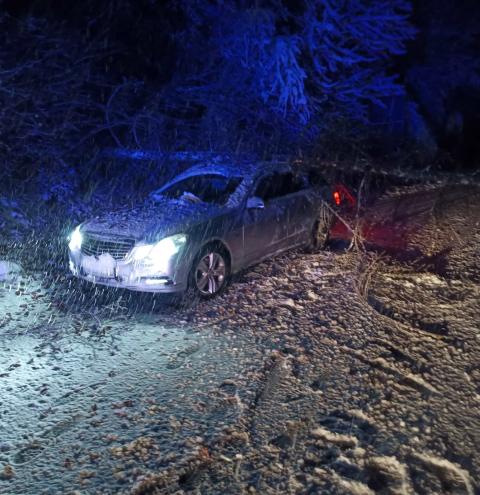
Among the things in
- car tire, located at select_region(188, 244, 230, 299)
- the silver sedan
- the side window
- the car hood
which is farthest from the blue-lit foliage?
car tire, located at select_region(188, 244, 230, 299)

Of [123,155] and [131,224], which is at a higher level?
[123,155]

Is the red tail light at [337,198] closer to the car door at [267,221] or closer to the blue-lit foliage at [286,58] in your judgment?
the car door at [267,221]

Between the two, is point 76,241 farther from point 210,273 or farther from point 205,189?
point 205,189

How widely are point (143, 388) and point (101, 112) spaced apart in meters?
9.76

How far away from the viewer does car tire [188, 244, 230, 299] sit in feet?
18.9

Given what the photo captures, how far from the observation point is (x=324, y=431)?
3451 millimetres

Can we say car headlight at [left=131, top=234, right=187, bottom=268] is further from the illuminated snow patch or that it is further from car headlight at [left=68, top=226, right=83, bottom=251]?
the illuminated snow patch

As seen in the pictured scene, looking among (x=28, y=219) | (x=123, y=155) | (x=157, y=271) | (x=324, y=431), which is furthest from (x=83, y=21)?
(x=324, y=431)

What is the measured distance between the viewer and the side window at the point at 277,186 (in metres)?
6.87

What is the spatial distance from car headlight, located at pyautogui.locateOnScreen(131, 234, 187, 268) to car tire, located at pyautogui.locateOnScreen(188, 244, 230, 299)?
32 centimetres

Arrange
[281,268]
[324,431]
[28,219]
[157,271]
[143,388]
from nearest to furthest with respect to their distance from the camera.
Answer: [324,431], [143,388], [157,271], [281,268], [28,219]

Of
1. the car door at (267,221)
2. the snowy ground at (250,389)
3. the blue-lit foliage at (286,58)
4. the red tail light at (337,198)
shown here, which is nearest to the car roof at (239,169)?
the car door at (267,221)

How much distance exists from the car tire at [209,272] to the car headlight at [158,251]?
32 centimetres

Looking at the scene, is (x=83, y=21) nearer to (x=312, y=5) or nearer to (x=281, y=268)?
(x=312, y=5)
